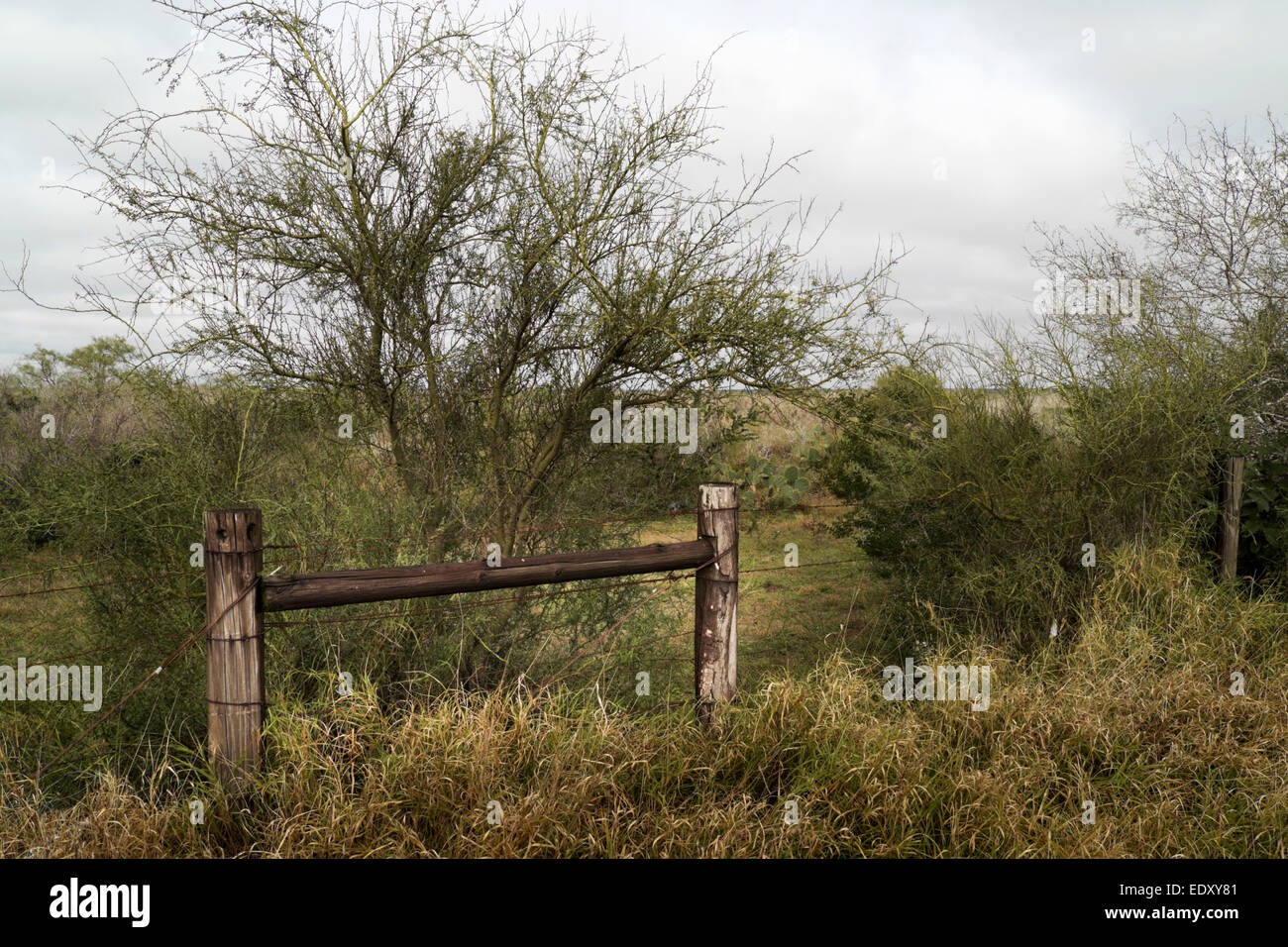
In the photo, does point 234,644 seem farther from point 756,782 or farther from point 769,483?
point 769,483

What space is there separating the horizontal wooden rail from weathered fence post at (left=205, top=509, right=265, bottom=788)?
9cm

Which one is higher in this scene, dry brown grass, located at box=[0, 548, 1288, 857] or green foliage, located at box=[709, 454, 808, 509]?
green foliage, located at box=[709, 454, 808, 509]

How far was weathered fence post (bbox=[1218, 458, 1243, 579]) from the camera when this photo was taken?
6316 mm

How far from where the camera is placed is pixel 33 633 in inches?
196

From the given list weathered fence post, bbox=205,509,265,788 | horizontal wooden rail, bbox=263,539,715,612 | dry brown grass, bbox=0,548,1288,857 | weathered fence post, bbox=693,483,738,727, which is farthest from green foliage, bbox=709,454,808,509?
weathered fence post, bbox=205,509,265,788

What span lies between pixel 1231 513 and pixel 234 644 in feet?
21.4

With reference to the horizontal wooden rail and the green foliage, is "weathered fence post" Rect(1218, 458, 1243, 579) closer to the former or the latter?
the horizontal wooden rail

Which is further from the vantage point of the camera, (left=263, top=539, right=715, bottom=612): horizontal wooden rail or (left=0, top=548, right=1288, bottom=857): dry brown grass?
(left=263, top=539, right=715, bottom=612): horizontal wooden rail

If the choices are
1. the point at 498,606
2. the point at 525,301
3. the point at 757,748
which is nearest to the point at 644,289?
the point at 525,301

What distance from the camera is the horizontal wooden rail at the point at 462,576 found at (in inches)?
127

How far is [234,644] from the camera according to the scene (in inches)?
125

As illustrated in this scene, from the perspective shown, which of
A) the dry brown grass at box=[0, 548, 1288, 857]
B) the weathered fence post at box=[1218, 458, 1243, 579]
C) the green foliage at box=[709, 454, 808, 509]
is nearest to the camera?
the dry brown grass at box=[0, 548, 1288, 857]

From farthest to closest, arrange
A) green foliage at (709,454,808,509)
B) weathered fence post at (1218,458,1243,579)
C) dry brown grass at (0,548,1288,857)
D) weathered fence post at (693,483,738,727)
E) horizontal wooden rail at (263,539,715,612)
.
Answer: green foliage at (709,454,808,509) → weathered fence post at (1218,458,1243,579) → weathered fence post at (693,483,738,727) → horizontal wooden rail at (263,539,715,612) → dry brown grass at (0,548,1288,857)

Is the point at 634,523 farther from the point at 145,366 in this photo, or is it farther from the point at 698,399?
the point at 145,366
